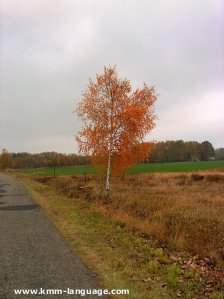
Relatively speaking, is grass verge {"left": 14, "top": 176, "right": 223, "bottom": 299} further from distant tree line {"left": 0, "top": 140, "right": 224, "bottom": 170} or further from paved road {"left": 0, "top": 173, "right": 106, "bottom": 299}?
distant tree line {"left": 0, "top": 140, "right": 224, "bottom": 170}

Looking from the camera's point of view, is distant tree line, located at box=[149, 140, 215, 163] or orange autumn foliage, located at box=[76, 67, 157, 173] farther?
distant tree line, located at box=[149, 140, 215, 163]

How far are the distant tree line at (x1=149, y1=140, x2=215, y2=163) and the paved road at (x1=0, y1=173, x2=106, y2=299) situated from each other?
4903 inches

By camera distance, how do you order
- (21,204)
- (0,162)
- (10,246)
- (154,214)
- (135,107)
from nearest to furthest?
(10,246) < (154,214) < (21,204) < (135,107) < (0,162)

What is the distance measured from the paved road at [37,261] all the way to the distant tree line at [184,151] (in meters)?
125

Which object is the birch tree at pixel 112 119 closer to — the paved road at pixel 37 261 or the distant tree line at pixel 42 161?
the paved road at pixel 37 261

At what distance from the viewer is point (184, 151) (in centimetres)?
14375

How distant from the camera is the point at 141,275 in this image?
7.39 meters

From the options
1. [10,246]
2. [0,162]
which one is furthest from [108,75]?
[0,162]

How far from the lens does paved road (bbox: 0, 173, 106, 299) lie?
636 centimetres

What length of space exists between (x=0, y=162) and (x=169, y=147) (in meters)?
70.6

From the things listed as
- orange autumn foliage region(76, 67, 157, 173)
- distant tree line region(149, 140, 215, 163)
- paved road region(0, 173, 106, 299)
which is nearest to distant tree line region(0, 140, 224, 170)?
distant tree line region(149, 140, 215, 163)

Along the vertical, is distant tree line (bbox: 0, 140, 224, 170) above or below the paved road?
above

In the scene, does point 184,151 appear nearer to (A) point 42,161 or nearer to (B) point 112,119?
(A) point 42,161

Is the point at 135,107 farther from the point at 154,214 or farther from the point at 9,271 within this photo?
the point at 9,271
